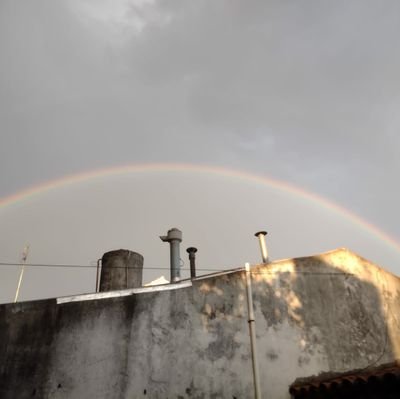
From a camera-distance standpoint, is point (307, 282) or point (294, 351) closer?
point (294, 351)

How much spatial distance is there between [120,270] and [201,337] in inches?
183

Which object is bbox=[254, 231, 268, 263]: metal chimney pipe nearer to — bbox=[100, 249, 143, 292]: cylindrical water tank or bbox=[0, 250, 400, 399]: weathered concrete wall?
bbox=[0, 250, 400, 399]: weathered concrete wall

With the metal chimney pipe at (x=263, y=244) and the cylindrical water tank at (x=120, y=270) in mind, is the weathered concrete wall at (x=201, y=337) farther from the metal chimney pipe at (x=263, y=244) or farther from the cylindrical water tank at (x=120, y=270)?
the cylindrical water tank at (x=120, y=270)

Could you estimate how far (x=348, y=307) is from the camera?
11742 millimetres

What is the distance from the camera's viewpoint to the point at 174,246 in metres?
16.4

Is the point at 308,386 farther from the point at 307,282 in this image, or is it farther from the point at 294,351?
the point at 307,282

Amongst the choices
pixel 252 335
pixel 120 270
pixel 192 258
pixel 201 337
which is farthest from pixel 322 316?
pixel 120 270

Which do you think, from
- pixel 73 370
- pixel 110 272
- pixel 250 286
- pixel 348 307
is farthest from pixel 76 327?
pixel 348 307

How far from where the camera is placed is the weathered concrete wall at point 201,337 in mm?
10516

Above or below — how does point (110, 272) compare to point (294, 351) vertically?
above

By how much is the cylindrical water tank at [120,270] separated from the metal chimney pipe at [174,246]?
1.31 m

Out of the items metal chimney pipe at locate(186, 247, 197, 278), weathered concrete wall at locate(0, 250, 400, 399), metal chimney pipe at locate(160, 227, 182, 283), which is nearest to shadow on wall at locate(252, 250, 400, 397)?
weathered concrete wall at locate(0, 250, 400, 399)

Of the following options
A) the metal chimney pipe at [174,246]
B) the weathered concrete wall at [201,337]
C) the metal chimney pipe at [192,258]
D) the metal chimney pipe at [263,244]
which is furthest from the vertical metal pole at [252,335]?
the metal chimney pipe at [192,258]

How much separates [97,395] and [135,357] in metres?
1.25
